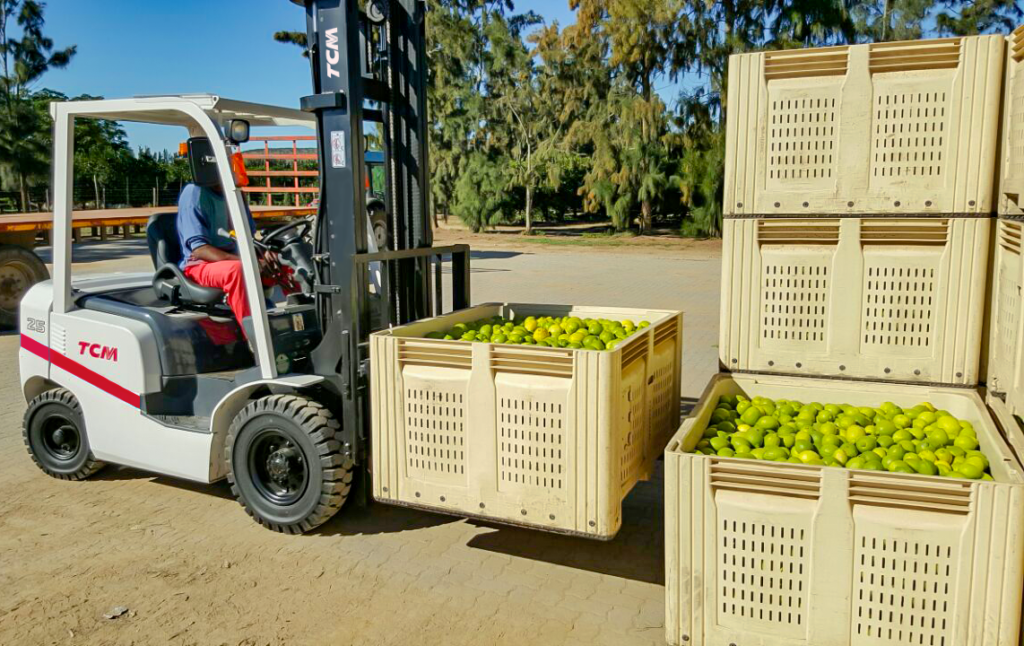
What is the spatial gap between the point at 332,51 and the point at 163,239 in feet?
5.84

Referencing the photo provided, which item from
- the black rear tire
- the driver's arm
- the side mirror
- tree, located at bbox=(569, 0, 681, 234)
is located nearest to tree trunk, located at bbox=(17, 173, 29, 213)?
tree, located at bbox=(569, 0, 681, 234)

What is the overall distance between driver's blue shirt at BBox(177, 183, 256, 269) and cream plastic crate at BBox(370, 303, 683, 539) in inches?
63.9

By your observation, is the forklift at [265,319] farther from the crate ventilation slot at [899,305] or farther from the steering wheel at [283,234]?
the crate ventilation slot at [899,305]

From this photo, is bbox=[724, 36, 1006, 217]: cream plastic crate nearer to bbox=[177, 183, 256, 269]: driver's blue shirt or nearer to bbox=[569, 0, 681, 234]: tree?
bbox=[177, 183, 256, 269]: driver's blue shirt

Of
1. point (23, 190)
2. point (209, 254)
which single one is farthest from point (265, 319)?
point (23, 190)

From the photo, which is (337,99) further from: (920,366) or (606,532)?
(920,366)

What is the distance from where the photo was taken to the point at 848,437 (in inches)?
162

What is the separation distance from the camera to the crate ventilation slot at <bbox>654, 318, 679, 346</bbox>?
200 inches

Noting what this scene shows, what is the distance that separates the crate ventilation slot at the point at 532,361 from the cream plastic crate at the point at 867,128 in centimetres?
146

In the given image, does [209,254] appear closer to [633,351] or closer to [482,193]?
[633,351]

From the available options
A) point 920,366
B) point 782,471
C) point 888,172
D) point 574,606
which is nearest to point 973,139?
point 888,172

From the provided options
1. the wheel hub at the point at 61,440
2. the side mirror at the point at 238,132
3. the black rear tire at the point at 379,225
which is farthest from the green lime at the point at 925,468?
the wheel hub at the point at 61,440

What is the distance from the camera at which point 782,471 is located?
Answer: 343 cm

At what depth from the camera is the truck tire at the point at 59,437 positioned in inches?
239
